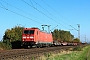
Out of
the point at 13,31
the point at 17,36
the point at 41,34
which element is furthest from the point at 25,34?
the point at 13,31

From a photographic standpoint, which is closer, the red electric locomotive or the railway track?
the railway track

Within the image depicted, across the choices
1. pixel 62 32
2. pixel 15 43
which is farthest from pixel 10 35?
pixel 62 32

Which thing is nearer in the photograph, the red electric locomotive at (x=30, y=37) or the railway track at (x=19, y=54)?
the railway track at (x=19, y=54)

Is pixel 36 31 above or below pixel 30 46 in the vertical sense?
above

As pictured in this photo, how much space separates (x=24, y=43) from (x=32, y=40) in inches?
61.4

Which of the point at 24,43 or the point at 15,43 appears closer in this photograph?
the point at 24,43

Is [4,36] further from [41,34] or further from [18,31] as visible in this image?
[41,34]

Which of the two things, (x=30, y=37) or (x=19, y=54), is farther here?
(x=30, y=37)

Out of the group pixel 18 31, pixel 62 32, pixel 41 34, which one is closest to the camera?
pixel 41 34

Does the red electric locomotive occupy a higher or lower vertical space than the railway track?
higher

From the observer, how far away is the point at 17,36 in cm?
7088

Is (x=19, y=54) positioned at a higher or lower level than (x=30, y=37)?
lower

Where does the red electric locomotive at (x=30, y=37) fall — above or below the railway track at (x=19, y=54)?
above

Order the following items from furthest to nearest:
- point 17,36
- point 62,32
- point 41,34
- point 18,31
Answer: point 62,32
point 18,31
point 17,36
point 41,34
